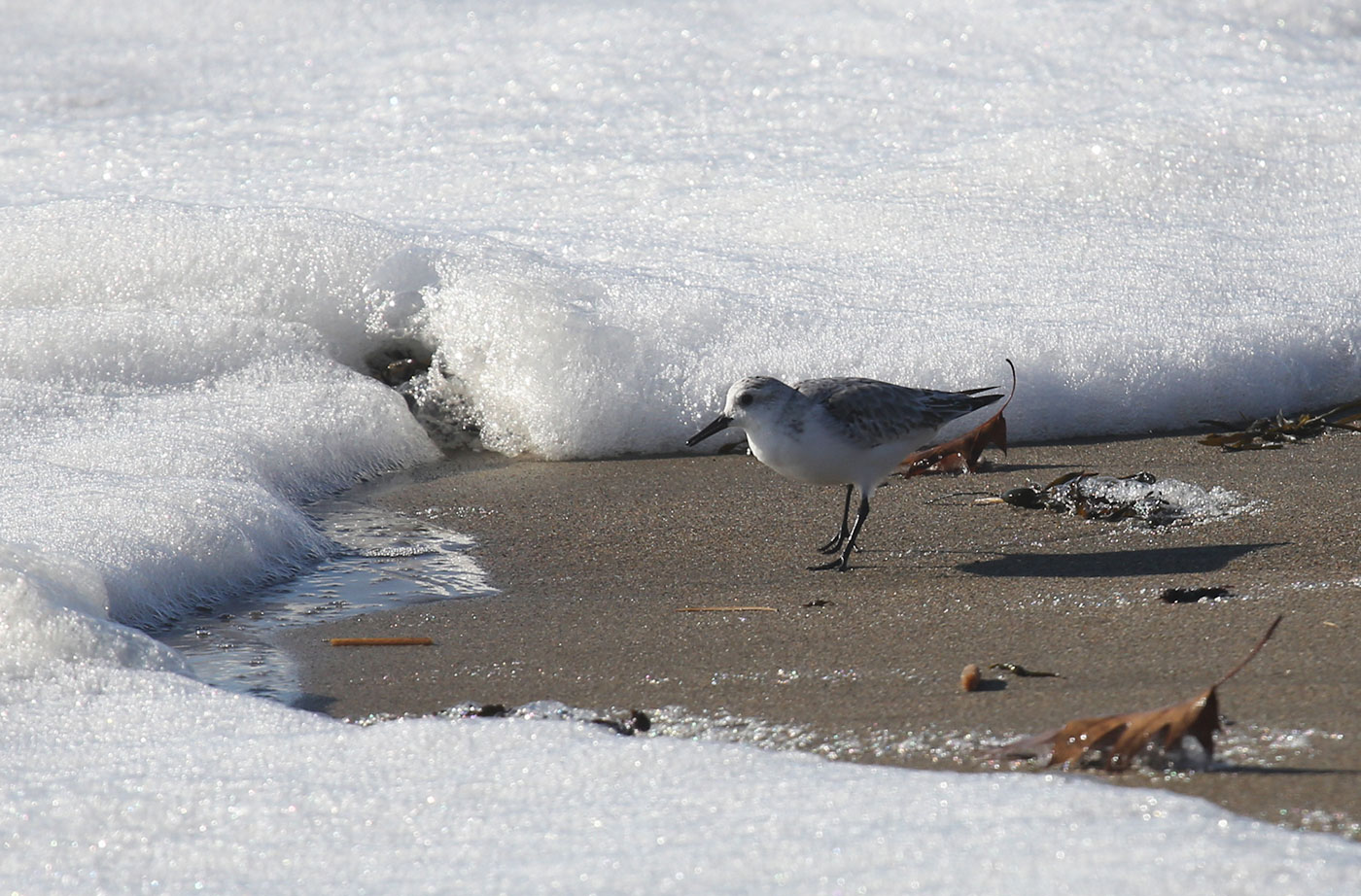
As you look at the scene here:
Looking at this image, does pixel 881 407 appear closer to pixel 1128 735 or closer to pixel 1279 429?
pixel 1279 429

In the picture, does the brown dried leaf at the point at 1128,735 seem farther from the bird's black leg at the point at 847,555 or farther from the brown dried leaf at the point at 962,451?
the brown dried leaf at the point at 962,451

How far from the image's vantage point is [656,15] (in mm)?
Answer: 9242

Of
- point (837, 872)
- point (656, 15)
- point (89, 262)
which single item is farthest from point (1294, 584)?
point (656, 15)

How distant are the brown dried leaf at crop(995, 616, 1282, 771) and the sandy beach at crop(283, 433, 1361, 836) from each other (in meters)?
0.06

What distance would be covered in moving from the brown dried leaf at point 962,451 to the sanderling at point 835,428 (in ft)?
1.20

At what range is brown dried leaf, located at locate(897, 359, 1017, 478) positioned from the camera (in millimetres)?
4559

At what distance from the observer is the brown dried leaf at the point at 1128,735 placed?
2262mm

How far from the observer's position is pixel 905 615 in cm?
334

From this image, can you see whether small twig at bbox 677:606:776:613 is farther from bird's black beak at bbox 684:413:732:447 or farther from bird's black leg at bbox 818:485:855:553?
bird's black beak at bbox 684:413:732:447

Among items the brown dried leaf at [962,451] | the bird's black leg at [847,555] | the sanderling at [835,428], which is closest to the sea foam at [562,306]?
the brown dried leaf at [962,451]

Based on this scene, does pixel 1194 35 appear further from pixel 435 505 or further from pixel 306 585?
pixel 306 585

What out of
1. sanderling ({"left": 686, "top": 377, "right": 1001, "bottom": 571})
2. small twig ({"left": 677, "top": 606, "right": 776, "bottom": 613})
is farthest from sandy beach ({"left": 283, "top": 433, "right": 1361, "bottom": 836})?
sanderling ({"left": 686, "top": 377, "right": 1001, "bottom": 571})

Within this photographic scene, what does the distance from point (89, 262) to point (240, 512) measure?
97.4 inches

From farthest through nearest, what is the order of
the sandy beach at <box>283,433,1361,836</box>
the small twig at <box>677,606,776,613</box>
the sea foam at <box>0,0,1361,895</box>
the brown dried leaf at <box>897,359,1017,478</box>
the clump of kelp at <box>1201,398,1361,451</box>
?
the clump of kelp at <box>1201,398,1361,451</box> → the brown dried leaf at <box>897,359,1017,478</box> → the small twig at <box>677,606,776,613</box> → the sandy beach at <box>283,433,1361,836</box> → the sea foam at <box>0,0,1361,895</box>
